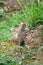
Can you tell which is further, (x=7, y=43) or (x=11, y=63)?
(x=7, y=43)

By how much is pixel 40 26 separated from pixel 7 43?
701 mm

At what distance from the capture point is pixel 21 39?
181 inches

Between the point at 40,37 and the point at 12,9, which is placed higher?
the point at 40,37

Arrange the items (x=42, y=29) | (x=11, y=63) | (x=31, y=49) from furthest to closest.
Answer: (x=42, y=29) < (x=31, y=49) < (x=11, y=63)

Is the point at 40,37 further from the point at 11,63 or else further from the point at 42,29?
the point at 11,63

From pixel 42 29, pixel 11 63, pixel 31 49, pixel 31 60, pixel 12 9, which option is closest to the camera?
pixel 11 63

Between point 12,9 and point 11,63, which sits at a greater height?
point 11,63

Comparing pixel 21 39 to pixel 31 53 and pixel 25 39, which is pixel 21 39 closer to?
pixel 25 39

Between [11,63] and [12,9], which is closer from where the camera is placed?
[11,63]

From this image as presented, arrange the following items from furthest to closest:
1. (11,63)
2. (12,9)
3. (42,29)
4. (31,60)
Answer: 1. (12,9)
2. (42,29)
3. (31,60)
4. (11,63)

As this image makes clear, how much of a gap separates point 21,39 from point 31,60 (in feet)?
2.34

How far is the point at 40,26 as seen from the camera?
470 centimetres

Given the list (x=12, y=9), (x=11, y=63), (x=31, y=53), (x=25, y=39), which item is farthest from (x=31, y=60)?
(x=12, y=9)

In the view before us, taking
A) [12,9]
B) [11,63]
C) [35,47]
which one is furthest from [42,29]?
[12,9]
